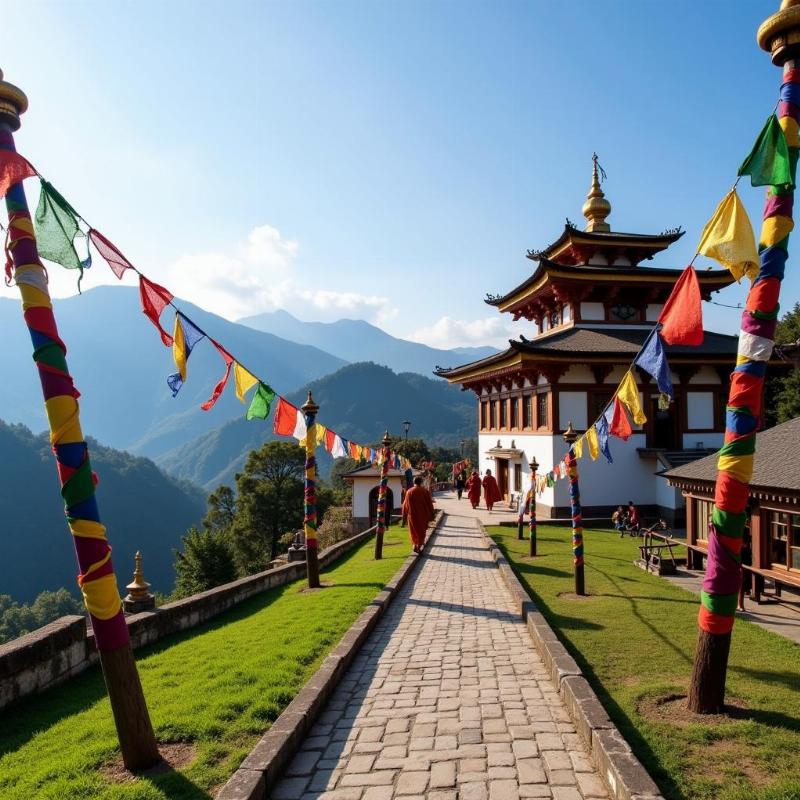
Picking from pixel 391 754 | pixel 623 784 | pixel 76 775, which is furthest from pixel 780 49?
pixel 76 775

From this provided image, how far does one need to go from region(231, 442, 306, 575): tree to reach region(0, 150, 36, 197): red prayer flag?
45141 mm

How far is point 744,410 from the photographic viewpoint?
5953 millimetres

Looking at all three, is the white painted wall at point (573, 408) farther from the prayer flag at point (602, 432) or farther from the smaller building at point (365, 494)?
the prayer flag at point (602, 432)

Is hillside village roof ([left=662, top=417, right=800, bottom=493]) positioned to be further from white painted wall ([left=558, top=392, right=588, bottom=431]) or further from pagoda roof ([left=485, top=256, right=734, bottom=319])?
pagoda roof ([left=485, top=256, right=734, bottom=319])

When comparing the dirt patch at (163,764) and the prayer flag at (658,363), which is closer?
the dirt patch at (163,764)

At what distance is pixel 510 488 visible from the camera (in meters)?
28.3

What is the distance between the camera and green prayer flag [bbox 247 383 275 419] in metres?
9.64

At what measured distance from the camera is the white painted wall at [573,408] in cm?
2314

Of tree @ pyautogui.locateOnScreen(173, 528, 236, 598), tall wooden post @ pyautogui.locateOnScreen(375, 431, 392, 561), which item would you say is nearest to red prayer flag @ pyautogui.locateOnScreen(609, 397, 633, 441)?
tall wooden post @ pyautogui.locateOnScreen(375, 431, 392, 561)

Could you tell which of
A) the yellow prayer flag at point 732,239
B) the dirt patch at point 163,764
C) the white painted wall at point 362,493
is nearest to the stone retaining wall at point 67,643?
the dirt patch at point 163,764

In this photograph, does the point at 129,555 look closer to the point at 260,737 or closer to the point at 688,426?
the point at 688,426

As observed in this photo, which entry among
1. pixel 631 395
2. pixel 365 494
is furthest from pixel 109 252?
pixel 365 494

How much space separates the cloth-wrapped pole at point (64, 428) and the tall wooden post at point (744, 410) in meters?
5.56

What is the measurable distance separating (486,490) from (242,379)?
1895 cm
